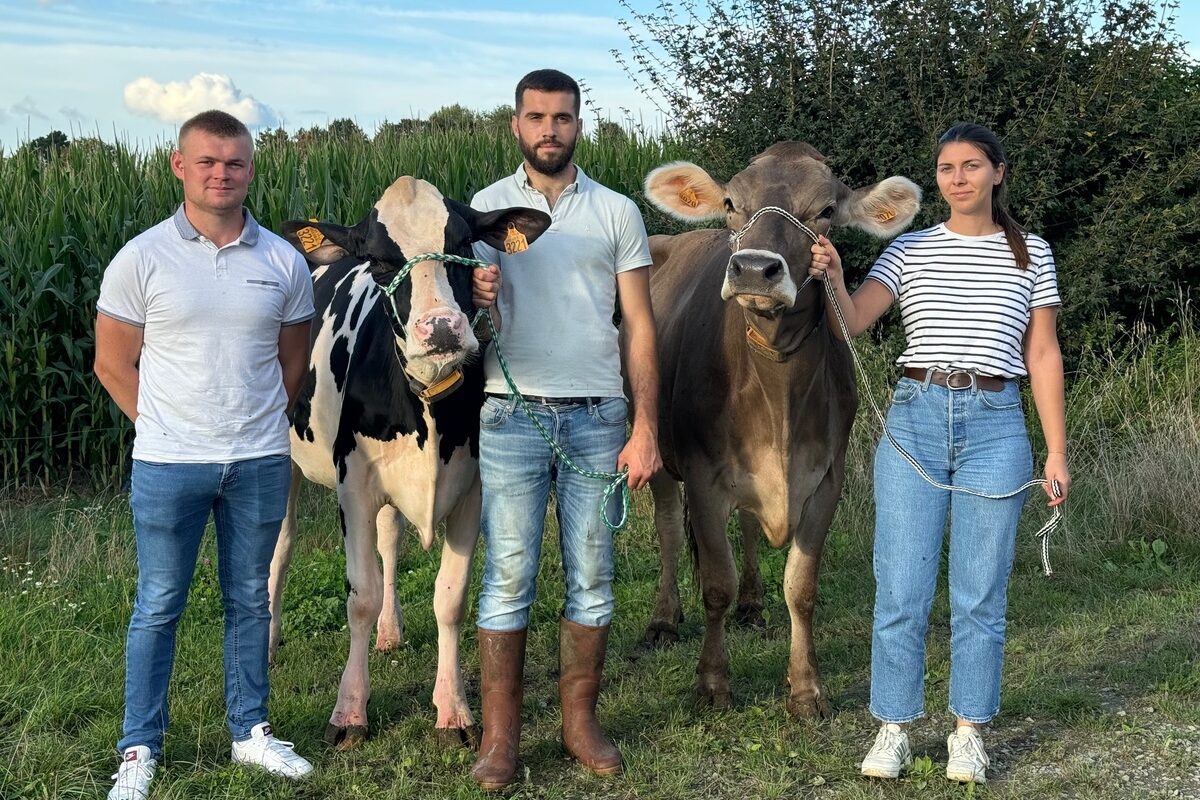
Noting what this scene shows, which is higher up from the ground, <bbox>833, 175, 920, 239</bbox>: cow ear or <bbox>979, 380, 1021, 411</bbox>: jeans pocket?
<bbox>833, 175, 920, 239</bbox>: cow ear

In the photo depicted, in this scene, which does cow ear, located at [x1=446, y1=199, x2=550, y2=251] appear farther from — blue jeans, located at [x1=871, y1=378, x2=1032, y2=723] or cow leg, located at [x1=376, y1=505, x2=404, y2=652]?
cow leg, located at [x1=376, y1=505, x2=404, y2=652]

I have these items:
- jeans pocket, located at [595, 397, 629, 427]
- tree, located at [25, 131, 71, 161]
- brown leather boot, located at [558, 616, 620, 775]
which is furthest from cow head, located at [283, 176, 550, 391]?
tree, located at [25, 131, 71, 161]

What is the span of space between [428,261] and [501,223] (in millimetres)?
296

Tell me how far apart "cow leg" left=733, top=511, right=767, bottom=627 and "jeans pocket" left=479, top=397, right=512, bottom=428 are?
100 inches

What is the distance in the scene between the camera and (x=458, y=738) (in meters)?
4.65

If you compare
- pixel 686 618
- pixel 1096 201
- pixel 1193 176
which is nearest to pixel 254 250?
pixel 686 618

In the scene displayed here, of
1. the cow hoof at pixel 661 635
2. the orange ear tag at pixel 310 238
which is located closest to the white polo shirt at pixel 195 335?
the orange ear tag at pixel 310 238

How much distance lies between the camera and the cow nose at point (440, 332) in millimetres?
3867

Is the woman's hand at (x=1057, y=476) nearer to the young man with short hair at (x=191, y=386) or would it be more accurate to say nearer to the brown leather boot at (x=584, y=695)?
the brown leather boot at (x=584, y=695)

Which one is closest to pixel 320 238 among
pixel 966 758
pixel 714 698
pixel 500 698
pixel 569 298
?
pixel 569 298

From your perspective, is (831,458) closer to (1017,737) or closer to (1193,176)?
(1017,737)

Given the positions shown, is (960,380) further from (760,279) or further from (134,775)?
(134,775)

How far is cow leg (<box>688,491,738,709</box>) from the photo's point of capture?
5160 millimetres

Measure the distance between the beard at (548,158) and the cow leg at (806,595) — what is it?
1917 millimetres
